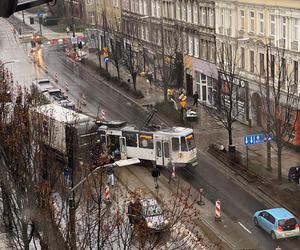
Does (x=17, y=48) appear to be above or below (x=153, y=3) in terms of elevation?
below

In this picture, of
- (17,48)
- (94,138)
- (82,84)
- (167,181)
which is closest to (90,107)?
(82,84)

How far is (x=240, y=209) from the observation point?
32.8 metres

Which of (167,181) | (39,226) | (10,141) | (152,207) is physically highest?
(10,141)

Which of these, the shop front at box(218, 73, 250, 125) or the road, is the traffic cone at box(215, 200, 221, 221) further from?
the shop front at box(218, 73, 250, 125)

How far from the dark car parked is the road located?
8.49 ft

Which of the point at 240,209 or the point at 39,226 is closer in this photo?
the point at 39,226

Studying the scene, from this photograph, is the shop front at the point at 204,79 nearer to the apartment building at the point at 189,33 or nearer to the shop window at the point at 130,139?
the apartment building at the point at 189,33

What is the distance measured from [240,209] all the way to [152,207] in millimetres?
7678

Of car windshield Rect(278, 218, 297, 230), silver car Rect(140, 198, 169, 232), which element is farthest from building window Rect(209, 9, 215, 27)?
silver car Rect(140, 198, 169, 232)

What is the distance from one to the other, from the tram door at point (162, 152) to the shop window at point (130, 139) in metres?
1.59

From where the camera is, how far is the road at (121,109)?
31.8 meters

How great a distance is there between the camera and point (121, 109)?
54.7 meters

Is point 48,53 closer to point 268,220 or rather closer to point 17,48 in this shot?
point 17,48

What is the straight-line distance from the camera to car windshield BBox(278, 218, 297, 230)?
2823 centimetres
